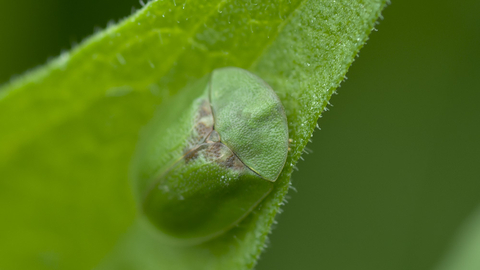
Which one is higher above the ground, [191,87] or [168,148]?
[191,87]

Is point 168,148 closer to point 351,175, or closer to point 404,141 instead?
point 351,175

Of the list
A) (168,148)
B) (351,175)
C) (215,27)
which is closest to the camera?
(215,27)

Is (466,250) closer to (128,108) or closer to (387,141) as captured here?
(387,141)

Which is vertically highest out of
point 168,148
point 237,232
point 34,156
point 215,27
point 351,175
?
point 215,27

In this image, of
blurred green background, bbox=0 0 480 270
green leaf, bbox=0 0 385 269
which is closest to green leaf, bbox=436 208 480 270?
blurred green background, bbox=0 0 480 270

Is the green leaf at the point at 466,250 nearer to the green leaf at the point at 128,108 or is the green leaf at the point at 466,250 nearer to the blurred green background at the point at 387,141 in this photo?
the blurred green background at the point at 387,141

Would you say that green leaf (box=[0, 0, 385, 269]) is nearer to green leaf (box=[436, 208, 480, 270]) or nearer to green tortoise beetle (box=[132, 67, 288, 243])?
green tortoise beetle (box=[132, 67, 288, 243])

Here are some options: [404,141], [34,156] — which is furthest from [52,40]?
[404,141]
